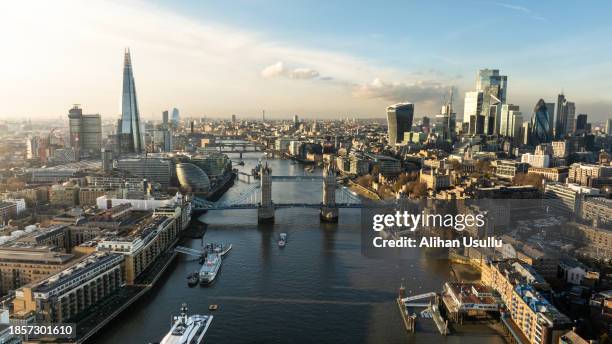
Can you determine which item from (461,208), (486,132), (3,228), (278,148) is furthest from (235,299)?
(486,132)

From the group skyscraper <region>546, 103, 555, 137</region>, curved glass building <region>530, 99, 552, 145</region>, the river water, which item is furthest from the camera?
skyscraper <region>546, 103, 555, 137</region>

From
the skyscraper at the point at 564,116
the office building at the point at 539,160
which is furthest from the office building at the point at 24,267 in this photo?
the skyscraper at the point at 564,116

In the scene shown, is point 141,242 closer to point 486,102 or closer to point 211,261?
point 211,261

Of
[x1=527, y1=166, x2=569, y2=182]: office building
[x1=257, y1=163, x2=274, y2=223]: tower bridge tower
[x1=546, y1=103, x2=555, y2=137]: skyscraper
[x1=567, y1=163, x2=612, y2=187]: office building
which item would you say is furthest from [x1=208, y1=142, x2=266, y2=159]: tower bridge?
[x1=567, y1=163, x2=612, y2=187]: office building

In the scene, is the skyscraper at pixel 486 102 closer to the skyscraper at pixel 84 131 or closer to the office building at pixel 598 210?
the office building at pixel 598 210

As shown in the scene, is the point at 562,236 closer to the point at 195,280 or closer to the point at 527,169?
the point at 195,280

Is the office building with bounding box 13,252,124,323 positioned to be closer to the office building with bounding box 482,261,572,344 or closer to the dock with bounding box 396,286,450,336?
the dock with bounding box 396,286,450,336
